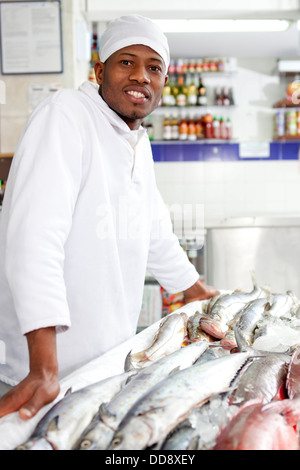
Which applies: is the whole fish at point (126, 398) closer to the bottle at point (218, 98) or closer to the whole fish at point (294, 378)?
the whole fish at point (294, 378)

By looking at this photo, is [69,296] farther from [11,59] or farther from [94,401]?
[11,59]

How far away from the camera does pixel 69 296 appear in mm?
1456

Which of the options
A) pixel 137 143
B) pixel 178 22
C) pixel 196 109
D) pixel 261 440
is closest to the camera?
pixel 261 440

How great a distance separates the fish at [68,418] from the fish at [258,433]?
0.24 meters

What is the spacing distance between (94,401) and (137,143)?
101 cm

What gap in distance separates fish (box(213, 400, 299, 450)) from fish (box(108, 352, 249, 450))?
0.27 ft

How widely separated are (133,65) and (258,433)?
116cm

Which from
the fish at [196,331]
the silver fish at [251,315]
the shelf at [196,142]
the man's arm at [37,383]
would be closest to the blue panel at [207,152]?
the shelf at [196,142]

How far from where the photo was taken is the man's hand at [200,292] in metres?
2.00

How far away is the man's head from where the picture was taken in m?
1.47

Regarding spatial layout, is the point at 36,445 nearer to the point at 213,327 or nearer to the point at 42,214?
the point at 42,214

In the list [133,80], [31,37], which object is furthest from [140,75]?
[31,37]

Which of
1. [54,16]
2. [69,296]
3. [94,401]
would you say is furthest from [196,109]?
[94,401]

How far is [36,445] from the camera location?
765mm
